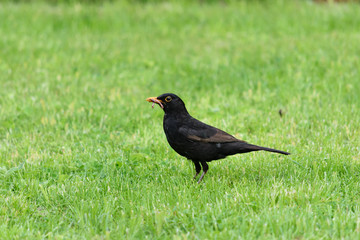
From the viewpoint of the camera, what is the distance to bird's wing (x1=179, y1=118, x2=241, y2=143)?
16.8ft

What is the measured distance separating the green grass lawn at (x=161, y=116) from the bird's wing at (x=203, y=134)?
424 mm

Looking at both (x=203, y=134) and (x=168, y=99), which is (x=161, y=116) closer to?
(x=168, y=99)

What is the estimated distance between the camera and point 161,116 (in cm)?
779

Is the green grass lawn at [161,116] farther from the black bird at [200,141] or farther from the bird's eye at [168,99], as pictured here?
the bird's eye at [168,99]

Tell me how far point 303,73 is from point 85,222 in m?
6.08

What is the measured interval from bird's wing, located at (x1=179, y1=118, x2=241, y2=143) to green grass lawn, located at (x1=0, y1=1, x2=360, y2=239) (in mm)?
424

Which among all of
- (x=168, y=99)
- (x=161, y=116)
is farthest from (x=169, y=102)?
(x=161, y=116)

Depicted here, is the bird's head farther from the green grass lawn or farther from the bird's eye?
the green grass lawn

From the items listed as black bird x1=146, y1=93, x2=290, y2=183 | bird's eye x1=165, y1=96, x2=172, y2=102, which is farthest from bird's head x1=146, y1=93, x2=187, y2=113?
black bird x1=146, y1=93, x2=290, y2=183

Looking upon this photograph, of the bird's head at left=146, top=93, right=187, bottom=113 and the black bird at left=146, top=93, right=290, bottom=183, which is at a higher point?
the bird's head at left=146, top=93, right=187, bottom=113

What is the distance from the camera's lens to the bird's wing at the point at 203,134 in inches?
201

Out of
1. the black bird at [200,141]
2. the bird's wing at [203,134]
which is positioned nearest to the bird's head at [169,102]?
the black bird at [200,141]

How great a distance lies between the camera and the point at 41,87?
29.1ft

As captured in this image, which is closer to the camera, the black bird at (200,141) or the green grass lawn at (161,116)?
the green grass lawn at (161,116)
